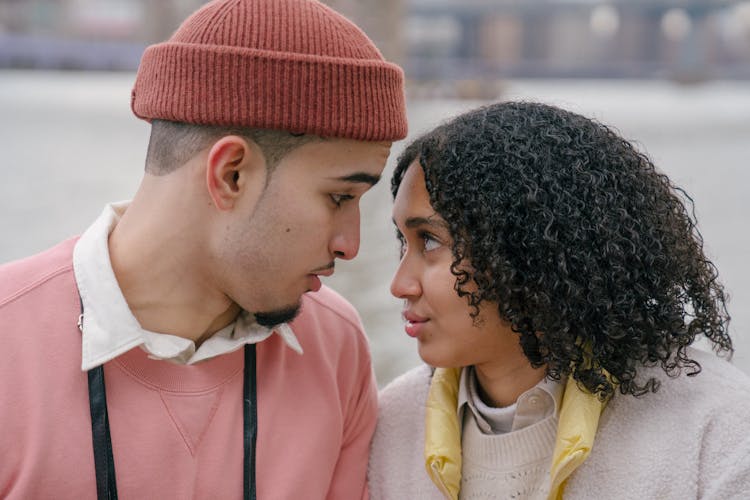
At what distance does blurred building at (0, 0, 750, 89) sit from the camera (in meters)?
35.4

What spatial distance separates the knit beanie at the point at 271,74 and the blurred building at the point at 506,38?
1097 inches

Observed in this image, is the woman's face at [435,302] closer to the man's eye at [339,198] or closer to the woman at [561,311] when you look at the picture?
the woman at [561,311]

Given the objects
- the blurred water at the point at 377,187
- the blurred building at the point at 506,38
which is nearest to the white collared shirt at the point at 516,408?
the blurred water at the point at 377,187

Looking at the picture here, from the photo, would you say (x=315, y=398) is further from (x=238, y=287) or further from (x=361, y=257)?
(x=361, y=257)

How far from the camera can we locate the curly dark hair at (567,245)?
1.71 m

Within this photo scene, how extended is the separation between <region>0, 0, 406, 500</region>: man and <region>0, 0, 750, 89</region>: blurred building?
2789 centimetres

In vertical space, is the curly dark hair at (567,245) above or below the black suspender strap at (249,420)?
above

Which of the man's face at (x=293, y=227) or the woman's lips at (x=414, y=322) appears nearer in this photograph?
the man's face at (x=293, y=227)

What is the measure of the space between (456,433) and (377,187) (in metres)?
8.99

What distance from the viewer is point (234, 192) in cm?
163

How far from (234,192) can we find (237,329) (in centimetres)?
28

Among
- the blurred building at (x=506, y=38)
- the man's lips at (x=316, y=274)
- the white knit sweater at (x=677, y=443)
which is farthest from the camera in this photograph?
the blurred building at (x=506, y=38)

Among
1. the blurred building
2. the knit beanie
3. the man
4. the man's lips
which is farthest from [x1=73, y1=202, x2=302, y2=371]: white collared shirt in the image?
the blurred building

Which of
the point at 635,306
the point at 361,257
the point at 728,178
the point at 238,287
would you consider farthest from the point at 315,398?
the point at 728,178
